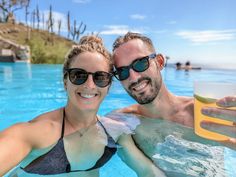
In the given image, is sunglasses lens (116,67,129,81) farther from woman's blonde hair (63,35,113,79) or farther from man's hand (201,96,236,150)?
man's hand (201,96,236,150)

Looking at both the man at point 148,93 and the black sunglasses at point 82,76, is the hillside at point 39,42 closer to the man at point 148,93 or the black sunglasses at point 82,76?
the man at point 148,93

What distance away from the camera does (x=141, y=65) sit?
9.14ft

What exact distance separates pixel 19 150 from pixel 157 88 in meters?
1.60

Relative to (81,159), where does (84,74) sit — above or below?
above

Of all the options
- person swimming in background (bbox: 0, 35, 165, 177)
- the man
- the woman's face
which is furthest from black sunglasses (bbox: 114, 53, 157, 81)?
the woman's face

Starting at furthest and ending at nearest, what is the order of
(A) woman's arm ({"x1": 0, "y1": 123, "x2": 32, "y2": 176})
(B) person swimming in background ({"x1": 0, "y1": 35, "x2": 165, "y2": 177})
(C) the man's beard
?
(C) the man's beard < (B) person swimming in background ({"x1": 0, "y1": 35, "x2": 165, "y2": 177}) < (A) woman's arm ({"x1": 0, "y1": 123, "x2": 32, "y2": 176})

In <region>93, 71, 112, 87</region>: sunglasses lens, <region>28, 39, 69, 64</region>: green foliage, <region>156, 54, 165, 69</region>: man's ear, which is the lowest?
<region>93, 71, 112, 87</region>: sunglasses lens

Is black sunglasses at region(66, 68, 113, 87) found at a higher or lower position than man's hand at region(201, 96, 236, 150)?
higher

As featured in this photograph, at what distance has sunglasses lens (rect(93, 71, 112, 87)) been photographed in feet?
7.09

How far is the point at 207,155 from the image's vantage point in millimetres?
2678

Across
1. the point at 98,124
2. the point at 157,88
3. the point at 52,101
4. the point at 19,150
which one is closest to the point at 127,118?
the point at 157,88

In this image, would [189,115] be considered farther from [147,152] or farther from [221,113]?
[221,113]

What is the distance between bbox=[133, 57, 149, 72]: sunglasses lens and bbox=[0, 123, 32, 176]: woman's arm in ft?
4.18

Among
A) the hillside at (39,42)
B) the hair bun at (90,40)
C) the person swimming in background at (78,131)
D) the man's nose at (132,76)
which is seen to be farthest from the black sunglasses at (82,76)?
the hillside at (39,42)
